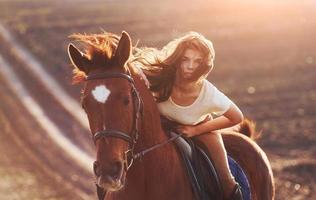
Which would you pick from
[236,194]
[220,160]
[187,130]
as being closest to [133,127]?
[187,130]

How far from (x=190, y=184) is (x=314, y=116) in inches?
639

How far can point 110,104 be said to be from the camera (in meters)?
5.66

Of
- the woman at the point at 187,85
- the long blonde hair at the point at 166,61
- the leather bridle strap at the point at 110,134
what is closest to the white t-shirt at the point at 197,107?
the woman at the point at 187,85

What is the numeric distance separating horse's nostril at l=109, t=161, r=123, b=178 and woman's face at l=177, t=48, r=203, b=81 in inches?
63.1

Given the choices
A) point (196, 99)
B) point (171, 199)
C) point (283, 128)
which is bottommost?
point (283, 128)

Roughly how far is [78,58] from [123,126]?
0.75 m

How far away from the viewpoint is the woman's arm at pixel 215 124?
6965mm

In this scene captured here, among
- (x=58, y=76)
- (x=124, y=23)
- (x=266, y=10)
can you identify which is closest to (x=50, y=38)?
(x=124, y=23)

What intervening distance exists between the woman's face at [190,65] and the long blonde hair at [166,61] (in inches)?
1.3

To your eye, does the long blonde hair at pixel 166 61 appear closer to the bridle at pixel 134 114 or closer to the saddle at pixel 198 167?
the saddle at pixel 198 167

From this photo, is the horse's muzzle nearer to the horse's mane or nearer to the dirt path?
the horse's mane

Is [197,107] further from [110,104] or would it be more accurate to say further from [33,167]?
[33,167]

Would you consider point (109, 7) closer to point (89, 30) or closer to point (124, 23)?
point (124, 23)

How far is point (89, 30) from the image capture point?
135 feet
